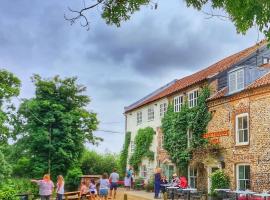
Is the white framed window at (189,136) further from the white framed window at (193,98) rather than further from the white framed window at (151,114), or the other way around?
the white framed window at (151,114)

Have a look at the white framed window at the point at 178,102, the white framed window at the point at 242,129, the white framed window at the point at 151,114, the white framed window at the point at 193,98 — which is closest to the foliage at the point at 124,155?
the white framed window at the point at 151,114

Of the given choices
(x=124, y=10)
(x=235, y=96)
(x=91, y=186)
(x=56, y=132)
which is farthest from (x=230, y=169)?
(x=124, y=10)

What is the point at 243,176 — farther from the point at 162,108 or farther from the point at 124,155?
the point at 124,155

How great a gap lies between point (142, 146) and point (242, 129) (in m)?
15.3

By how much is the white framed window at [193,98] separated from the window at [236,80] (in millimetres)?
3922

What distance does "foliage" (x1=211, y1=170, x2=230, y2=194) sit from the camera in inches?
1081

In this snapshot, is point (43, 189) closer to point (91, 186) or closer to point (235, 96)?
point (91, 186)

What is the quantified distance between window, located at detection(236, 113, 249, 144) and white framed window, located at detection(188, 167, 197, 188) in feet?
17.5

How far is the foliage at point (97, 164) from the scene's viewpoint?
48094 mm

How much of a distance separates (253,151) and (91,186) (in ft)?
30.1

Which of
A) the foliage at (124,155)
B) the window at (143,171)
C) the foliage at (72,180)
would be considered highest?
the foliage at (124,155)

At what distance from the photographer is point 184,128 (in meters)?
33.1

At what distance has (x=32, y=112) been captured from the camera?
41.1 m

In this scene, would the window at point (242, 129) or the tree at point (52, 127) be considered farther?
the tree at point (52, 127)
